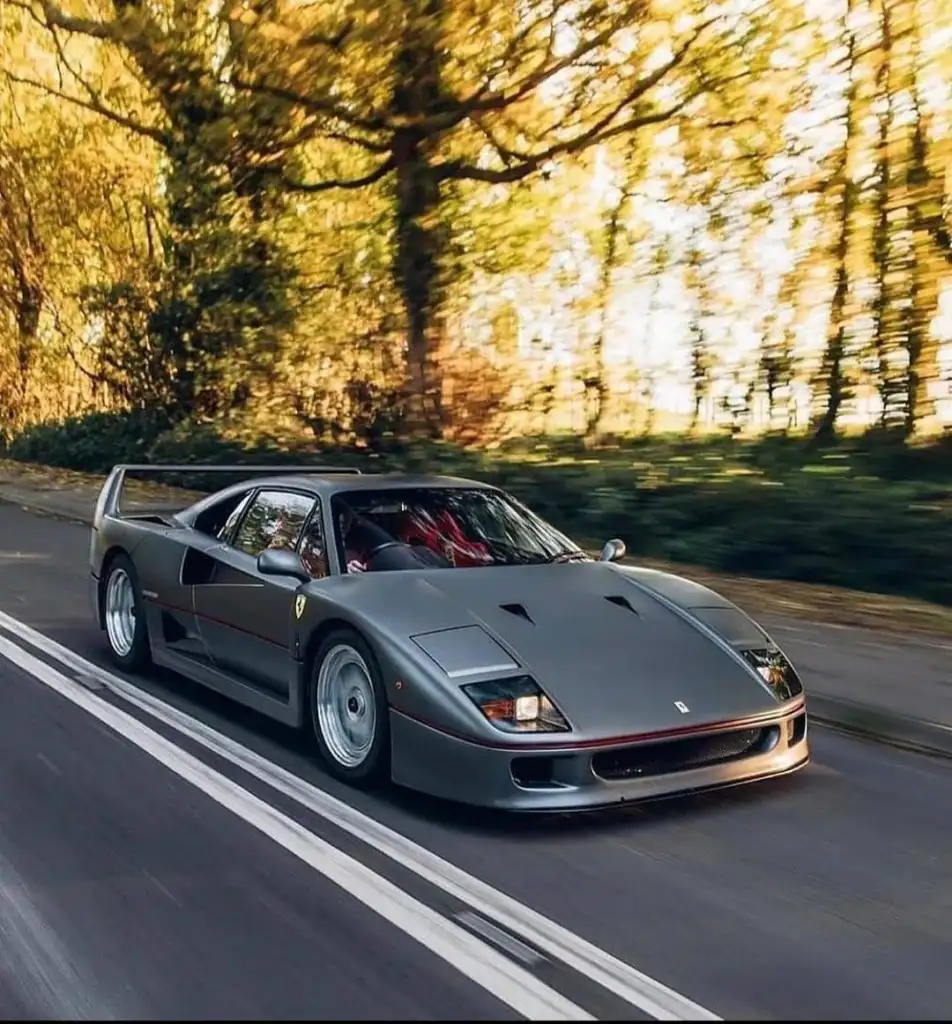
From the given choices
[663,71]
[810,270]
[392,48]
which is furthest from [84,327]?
[810,270]

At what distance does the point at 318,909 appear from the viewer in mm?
3875

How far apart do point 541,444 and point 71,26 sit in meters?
9.33

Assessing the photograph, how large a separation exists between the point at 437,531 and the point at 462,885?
2.29 metres

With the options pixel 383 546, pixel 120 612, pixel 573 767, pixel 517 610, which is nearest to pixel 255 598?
pixel 383 546

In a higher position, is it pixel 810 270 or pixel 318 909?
pixel 810 270

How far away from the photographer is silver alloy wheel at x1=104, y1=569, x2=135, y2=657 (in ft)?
24.6

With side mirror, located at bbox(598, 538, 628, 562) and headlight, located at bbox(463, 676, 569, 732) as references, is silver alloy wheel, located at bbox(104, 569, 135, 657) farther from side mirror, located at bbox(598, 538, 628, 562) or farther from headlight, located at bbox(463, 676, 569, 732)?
headlight, located at bbox(463, 676, 569, 732)

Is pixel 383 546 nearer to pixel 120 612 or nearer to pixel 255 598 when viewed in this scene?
pixel 255 598

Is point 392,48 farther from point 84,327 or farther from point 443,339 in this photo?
point 84,327

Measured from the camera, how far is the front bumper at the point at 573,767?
4539 mm

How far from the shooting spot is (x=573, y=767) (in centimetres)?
455

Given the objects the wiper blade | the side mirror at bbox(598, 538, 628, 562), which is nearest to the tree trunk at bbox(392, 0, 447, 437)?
the side mirror at bbox(598, 538, 628, 562)

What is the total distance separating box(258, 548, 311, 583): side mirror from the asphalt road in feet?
2.62

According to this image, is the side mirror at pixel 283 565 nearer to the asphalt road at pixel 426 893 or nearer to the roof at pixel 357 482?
the roof at pixel 357 482
